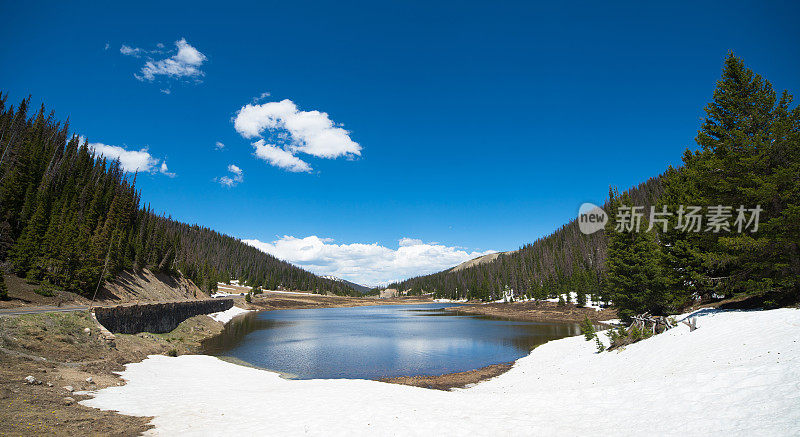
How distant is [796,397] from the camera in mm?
8734

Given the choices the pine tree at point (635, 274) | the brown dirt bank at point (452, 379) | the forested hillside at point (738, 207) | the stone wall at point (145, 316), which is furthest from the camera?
the pine tree at point (635, 274)

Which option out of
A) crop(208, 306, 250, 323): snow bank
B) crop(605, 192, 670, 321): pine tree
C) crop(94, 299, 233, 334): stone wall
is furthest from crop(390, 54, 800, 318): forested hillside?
crop(208, 306, 250, 323): snow bank

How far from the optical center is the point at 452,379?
85.3ft

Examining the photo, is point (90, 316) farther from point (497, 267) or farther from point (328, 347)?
point (497, 267)

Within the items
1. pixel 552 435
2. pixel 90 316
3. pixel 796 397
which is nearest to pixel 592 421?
pixel 552 435

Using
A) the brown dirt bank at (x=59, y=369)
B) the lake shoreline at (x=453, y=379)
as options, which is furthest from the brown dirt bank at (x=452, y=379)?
the brown dirt bank at (x=59, y=369)

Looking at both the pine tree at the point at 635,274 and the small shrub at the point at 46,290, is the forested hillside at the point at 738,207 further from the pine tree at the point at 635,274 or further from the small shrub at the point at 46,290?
the small shrub at the point at 46,290

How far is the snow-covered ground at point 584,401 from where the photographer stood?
9422 mm

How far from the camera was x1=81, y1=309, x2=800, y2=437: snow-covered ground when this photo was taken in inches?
371

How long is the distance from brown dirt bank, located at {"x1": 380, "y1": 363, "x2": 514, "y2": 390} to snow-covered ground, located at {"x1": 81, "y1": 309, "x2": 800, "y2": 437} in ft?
19.0

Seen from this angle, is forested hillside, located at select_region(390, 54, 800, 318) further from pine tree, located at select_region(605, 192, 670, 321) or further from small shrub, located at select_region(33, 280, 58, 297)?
small shrub, located at select_region(33, 280, 58, 297)

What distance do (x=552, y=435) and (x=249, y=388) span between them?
59.1 feet

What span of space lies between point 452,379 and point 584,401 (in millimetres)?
15079

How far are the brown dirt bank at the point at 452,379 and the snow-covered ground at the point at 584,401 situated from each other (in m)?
5.81
